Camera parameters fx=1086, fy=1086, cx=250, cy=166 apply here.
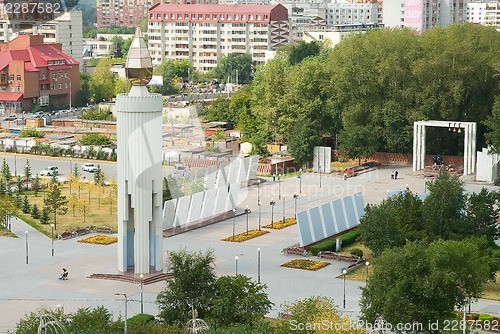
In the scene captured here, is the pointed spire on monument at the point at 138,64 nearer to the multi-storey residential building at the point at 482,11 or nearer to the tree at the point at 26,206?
the tree at the point at 26,206

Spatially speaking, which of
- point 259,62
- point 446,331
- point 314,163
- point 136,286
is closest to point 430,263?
point 446,331

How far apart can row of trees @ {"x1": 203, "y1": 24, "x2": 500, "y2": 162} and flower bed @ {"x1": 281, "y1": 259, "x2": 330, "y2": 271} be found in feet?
74.0

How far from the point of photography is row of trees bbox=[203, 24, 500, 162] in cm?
6425

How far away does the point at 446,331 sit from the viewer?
30.7m

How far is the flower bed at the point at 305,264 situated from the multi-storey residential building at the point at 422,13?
→ 94.0 metres

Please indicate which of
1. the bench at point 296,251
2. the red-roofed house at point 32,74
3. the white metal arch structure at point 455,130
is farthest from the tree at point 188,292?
the red-roofed house at point 32,74

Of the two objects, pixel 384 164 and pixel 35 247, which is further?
pixel 384 164

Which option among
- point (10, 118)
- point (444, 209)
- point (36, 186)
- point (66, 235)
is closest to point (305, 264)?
point (444, 209)

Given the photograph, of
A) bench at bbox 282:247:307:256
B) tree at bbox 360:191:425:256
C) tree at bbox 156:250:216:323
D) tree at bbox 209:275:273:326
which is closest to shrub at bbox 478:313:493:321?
tree at bbox 360:191:425:256

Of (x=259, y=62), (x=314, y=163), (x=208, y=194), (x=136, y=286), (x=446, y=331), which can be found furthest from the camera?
(x=259, y=62)

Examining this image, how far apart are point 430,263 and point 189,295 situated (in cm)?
721

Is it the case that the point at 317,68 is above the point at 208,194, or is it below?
above

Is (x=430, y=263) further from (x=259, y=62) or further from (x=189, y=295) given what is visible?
(x=259, y=62)

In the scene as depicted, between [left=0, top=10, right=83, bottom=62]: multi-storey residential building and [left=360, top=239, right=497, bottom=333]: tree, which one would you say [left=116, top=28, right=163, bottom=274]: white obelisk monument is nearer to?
[left=360, top=239, right=497, bottom=333]: tree
